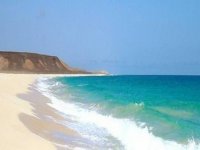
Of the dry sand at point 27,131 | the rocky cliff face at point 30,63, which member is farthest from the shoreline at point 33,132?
the rocky cliff face at point 30,63

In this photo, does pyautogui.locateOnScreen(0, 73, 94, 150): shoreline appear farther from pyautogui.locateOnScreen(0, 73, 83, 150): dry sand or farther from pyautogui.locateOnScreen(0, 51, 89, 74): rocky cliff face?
pyautogui.locateOnScreen(0, 51, 89, 74): rocky cliff face

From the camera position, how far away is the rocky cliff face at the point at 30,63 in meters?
132

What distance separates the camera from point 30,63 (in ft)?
458

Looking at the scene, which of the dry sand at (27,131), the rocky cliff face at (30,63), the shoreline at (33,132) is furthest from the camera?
the rocky cliff face at (30,63)

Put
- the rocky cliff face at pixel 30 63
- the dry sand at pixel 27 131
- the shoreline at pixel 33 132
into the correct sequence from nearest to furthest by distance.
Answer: the dry sand at pixel 27 131 → the shoreline at pixel 33 132 → the rocky cliff face at pixel 30 63

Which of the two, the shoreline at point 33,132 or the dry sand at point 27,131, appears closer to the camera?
the dry sand at point 27,131

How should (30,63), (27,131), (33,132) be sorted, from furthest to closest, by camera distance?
1. (30,63)
2. (33,132)
3. (27,131)

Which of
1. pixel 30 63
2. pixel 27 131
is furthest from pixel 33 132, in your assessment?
pixel 30 63

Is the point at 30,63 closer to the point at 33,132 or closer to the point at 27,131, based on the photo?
the point at 33,132

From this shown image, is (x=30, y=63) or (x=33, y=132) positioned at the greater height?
(x=30, y=63)

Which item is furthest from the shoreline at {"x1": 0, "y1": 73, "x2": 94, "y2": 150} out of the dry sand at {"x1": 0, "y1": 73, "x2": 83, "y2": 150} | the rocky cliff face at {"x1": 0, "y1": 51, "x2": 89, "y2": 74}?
the rocky cliff face at {"x1": 0, "y1": 51, "x2": 89, "y2": 74}

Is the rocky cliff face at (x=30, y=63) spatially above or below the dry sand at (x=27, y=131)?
above

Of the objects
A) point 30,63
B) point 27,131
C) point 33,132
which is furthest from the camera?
point 30,63

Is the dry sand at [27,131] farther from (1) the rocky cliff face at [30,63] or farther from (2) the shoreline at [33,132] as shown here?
(1) the rocky cliff face at [30,63]
